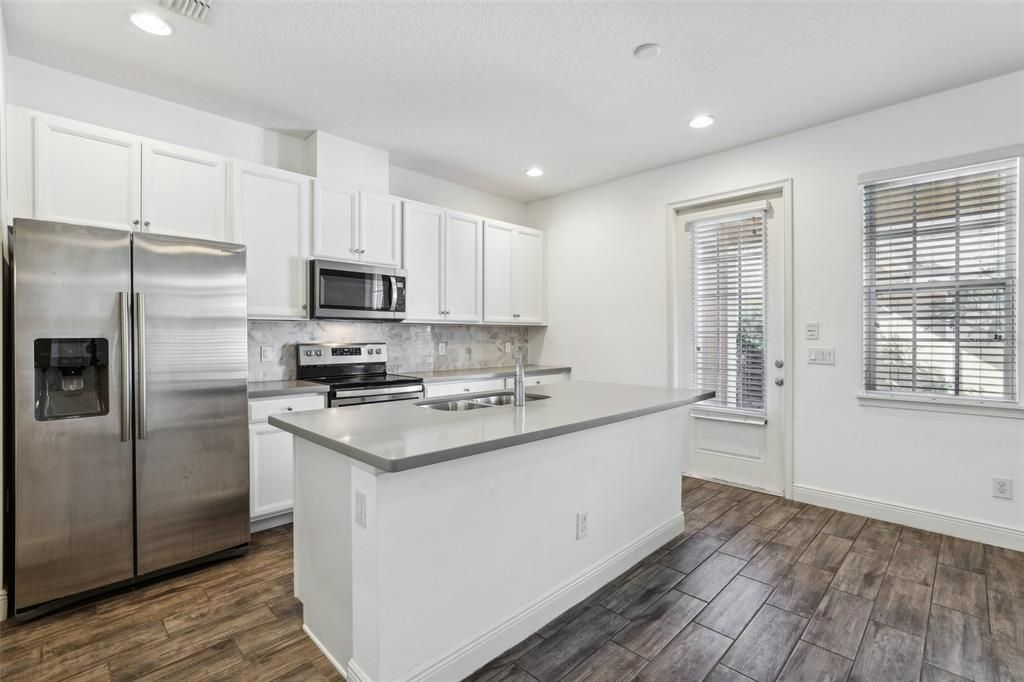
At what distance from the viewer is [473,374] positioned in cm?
425

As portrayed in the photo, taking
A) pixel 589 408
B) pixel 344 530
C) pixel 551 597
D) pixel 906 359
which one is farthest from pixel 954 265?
pixel 344 530

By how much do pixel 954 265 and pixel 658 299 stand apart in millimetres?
1941

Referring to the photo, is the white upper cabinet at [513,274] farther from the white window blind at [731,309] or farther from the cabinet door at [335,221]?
the white window blind at [731,309]

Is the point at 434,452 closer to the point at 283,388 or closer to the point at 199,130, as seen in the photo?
the point at 283,388

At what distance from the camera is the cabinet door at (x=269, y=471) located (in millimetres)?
2893

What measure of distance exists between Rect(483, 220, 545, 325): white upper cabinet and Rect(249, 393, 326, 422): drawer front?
75.3 inches

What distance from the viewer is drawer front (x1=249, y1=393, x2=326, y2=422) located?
114 inches

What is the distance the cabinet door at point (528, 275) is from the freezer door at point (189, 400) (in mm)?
2780

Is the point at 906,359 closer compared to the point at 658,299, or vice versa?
the point at 906,359

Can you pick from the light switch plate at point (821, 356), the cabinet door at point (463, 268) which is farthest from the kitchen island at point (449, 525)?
the cabinet door at point (463, 268)

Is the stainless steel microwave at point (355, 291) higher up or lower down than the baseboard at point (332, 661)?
higher up

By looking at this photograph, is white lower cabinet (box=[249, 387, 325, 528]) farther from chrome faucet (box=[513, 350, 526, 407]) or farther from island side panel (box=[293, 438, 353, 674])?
chrome faucet (box=[513, 350, 526, 407])

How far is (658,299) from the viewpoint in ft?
14.1

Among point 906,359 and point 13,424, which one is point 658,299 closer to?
point 906,359
